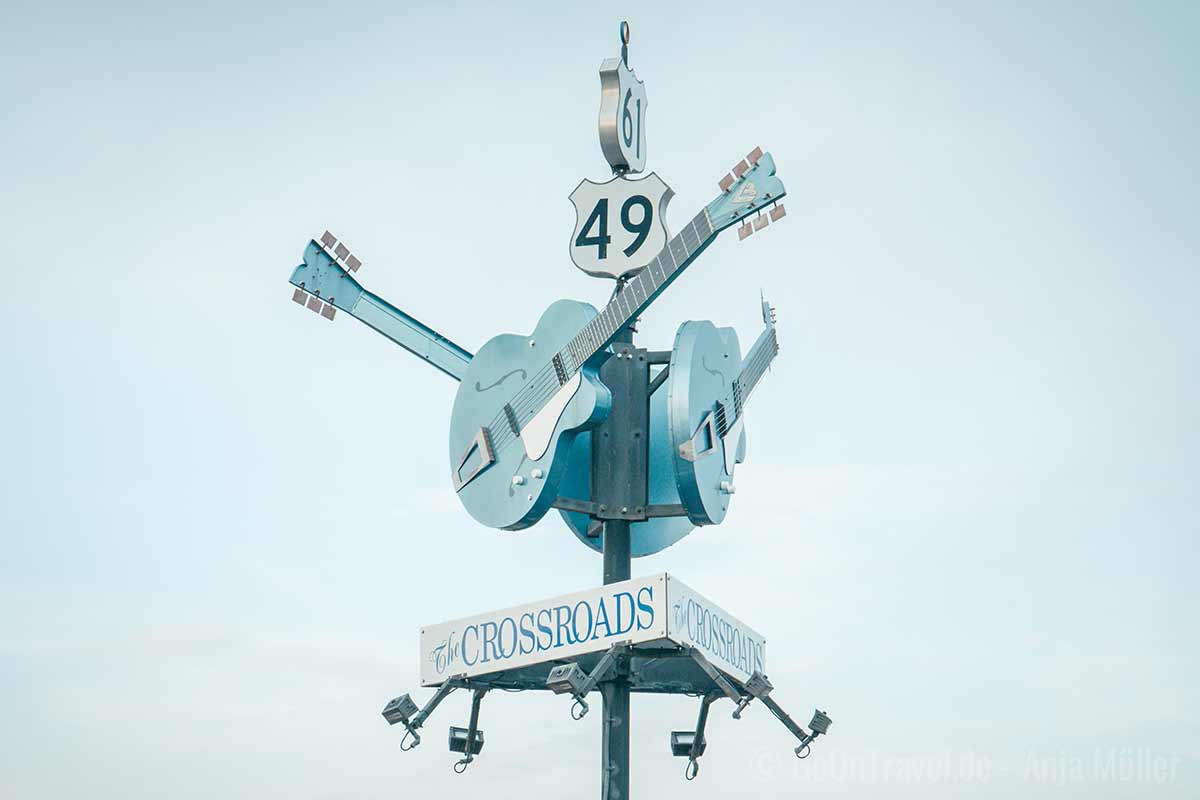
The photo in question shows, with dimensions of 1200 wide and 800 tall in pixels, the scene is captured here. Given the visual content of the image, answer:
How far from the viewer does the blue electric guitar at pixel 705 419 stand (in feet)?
68.8

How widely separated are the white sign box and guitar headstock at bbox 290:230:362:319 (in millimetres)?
4892

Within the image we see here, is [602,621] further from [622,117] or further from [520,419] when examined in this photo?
[622,117]

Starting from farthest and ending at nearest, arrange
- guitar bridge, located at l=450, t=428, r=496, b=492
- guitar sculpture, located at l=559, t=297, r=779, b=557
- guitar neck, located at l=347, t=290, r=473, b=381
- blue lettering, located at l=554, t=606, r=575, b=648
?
1. guitar neck, located at l=347, t=290, r=473, b=381
2. guitar bridge, located at l=450, t=428, r=496, b=492
3. guitar sculpture, located at l=559, t=297, r=779, b=557
4. blue lettering, located at l=554, t=606, r=575, b=648

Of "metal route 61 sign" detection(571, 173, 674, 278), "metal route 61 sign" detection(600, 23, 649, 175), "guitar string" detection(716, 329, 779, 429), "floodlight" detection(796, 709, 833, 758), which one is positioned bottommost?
"floodlight" detection(796, 709, 833, 758)

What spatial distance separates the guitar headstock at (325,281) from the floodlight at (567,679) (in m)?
6.75

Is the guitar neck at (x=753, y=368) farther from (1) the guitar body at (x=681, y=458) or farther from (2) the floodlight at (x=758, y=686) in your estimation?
(2) the floodlight at (x=758, y=686)

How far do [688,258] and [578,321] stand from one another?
5.14ft

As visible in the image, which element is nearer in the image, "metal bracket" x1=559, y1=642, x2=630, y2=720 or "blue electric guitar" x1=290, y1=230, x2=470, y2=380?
"metal bracket" x1=559, y1=642, x2=630, y2=720

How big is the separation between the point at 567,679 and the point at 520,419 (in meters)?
3.80

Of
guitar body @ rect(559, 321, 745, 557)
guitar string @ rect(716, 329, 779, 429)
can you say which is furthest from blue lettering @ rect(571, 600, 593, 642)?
guitar string @ rect(716, 329, 779, 429)

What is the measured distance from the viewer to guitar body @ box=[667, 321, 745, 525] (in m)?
21.0

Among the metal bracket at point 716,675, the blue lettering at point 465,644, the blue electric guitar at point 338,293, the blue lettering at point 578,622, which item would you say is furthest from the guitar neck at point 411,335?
the metal bracket at point 716,675

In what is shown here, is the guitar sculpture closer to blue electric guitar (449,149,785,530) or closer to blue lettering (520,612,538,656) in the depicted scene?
blue electric guitar (449,149,785,530)

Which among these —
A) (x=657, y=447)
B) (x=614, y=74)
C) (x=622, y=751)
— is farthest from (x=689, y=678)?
(x=614, y=74)
